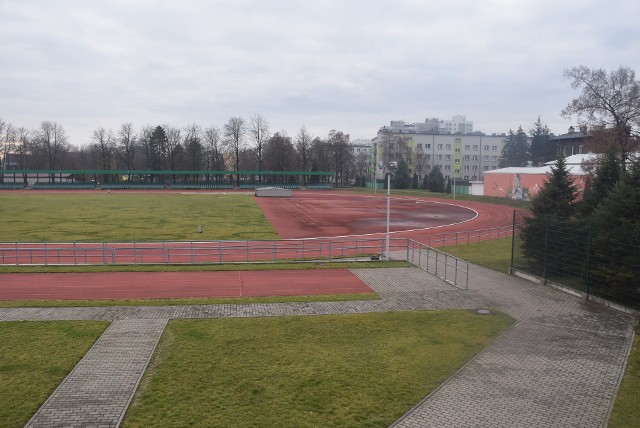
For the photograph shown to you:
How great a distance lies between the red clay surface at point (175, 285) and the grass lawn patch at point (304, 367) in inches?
167

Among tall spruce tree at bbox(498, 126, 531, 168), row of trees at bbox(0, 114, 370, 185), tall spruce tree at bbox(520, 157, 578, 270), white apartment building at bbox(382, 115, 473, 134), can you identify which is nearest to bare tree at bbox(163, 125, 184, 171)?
row of trees at bbox(0, 114, 370, 185)

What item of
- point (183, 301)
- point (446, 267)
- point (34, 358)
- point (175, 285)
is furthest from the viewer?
point (446, 267)

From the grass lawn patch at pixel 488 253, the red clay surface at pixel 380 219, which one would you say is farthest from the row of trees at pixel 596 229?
the red clay surface at pixel 380 219

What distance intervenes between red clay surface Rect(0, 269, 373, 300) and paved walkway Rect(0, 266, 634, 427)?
7.09ft

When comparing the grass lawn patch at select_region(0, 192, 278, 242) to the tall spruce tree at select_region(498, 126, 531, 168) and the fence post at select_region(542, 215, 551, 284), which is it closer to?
the fence post at select_region(542, 215, 551, 284)

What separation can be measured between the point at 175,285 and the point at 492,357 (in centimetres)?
1255

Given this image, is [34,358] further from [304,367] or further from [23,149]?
[23,149]

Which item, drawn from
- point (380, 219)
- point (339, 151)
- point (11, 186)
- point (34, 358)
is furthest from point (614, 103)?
point (11, 186)

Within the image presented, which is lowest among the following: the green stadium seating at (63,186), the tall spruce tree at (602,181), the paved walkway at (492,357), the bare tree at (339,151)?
the paved walkway at (492,357)

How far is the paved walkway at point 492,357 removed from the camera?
9273mm

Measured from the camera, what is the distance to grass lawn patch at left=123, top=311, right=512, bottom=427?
30.1 ft

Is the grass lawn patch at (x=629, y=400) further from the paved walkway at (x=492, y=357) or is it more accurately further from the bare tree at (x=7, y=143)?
the bare tree at (x=7, y=143)

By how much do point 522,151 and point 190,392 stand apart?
11699 centimetres

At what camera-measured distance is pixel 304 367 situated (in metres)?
11.3
